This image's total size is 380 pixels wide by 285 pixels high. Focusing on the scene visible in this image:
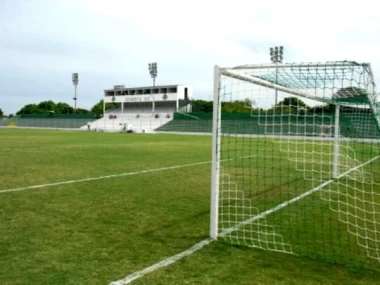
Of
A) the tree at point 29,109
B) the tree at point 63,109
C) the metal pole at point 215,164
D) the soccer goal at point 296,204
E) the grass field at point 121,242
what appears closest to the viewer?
the grass field at point 121,242

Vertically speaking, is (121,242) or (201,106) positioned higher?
(201,106)

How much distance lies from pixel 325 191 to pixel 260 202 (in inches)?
79.8

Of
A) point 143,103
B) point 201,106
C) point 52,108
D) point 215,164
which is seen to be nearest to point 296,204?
point 215,164

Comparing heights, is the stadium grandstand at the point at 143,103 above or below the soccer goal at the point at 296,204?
above

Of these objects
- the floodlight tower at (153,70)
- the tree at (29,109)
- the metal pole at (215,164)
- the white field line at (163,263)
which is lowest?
the white field line at (163,263)

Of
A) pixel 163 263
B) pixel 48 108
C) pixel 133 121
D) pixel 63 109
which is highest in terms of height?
pixel 48 108

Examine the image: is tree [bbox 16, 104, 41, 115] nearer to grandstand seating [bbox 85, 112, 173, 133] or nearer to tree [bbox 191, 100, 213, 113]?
grandstand seating [bbox 85, 112, 173, 133]

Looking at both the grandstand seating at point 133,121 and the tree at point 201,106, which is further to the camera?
the tree at point 201,106

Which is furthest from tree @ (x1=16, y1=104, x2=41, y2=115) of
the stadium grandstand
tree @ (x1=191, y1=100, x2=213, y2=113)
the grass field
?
the grass field

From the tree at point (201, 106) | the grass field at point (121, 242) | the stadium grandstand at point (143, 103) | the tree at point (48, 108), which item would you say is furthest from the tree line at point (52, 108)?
the grass field at point (121, 242)

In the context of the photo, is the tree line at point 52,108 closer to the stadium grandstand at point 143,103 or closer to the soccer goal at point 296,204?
the stadium grandstand at point 143,103

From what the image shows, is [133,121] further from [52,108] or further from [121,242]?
[121,242]

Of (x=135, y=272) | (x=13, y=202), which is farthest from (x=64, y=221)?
(x=135, y=272)

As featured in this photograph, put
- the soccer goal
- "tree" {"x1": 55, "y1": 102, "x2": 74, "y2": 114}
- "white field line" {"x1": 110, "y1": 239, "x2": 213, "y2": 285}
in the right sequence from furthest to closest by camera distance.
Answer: "tree" {"x1": 55, "y1": 102, "x2": 74, "y2": 114}
the soccer goal
"white field line" {"x1": 110, "y1": 239, "x2": 213, "y2": 285}
